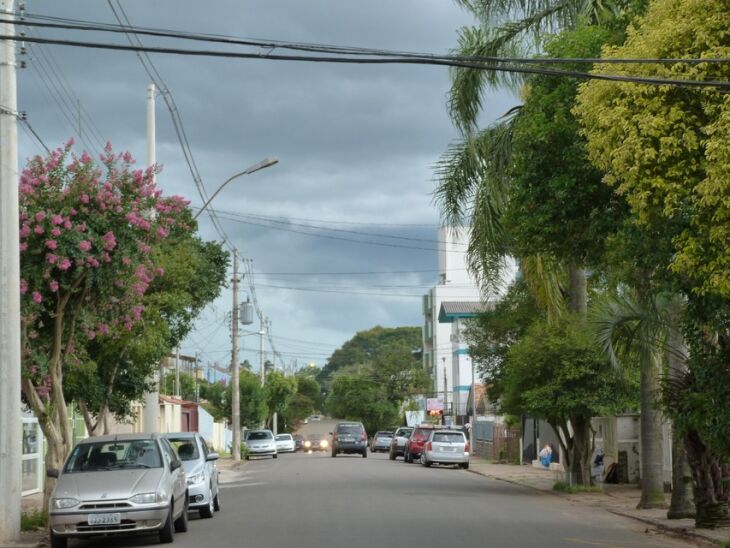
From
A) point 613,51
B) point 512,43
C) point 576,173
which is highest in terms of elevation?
point 512,43

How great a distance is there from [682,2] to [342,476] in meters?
25.1

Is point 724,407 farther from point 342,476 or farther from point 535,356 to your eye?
point 342,476

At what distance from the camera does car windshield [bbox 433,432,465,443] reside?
4588cm

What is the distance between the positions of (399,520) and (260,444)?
43.5m

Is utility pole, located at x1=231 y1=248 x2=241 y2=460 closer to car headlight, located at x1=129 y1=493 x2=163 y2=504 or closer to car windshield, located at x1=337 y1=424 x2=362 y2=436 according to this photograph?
car windshield, located at x1=337 y1=424 x2=362 y2=436

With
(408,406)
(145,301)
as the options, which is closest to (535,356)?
(145,301)

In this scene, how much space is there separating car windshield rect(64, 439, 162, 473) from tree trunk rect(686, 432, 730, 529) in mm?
8533

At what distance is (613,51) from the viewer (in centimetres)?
1468

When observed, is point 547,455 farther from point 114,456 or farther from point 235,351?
point 114,456

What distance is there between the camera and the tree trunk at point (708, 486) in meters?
17.9

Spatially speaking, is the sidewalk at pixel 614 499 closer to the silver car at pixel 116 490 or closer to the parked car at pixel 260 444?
the silver car at pixel 116 490

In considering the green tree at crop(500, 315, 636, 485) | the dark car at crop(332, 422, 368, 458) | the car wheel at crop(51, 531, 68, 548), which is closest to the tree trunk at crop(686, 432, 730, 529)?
the green tree at crop(500, 315, 636, 485)

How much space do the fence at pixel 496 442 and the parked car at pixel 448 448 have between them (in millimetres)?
6745

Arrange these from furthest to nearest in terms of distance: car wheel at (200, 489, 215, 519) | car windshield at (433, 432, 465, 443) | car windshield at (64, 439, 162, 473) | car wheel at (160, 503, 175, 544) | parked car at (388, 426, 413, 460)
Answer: parked car at (388, 426, 413, 460)
car windshield at (433, 432, 465, 443)
car wheel at (200, 489, 215, 519)
car windshield at (64, 439, 162, 473)
car wheel at (160, 503, 175, 544)
